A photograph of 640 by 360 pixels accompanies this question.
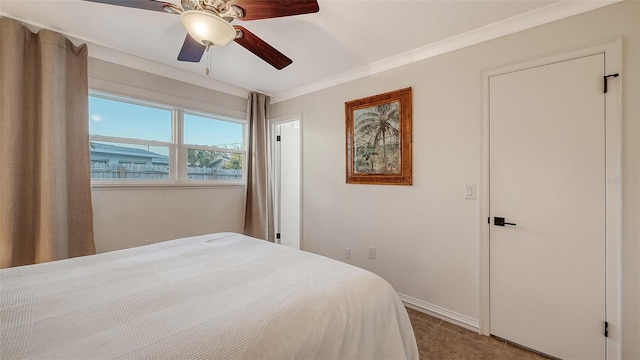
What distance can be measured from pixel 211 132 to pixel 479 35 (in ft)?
10.0

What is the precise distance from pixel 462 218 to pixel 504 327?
2.83ft

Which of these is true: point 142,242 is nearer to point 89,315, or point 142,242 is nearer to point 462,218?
point 89,315

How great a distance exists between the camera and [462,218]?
2166 millimetres

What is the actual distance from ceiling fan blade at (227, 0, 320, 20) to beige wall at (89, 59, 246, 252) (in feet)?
6.28

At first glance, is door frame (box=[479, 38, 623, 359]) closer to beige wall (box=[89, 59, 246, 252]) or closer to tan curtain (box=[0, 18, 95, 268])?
beige wall (box=[89, 59, 246, 252])

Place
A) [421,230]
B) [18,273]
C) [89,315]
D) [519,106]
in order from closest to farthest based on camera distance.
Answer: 1. [89,315]
2. [18,273]
3. [519,106]
4. [421,230]

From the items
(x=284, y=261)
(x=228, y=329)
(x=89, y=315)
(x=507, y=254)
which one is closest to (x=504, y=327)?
(x=507, y=254)

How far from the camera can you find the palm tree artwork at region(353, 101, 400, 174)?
2555 mm

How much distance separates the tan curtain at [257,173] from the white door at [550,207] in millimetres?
2628

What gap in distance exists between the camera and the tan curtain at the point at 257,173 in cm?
348

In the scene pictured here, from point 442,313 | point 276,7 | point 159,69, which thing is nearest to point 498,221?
point 442,313

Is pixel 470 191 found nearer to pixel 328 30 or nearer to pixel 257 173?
pixel 328 30

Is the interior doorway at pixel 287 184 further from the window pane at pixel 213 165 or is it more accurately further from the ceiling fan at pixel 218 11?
the ceiling fan at pixel 218 11

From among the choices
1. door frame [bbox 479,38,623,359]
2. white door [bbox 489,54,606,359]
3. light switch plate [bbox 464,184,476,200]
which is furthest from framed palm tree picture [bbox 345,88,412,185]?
door frame [bbox 479,38,623,359]
